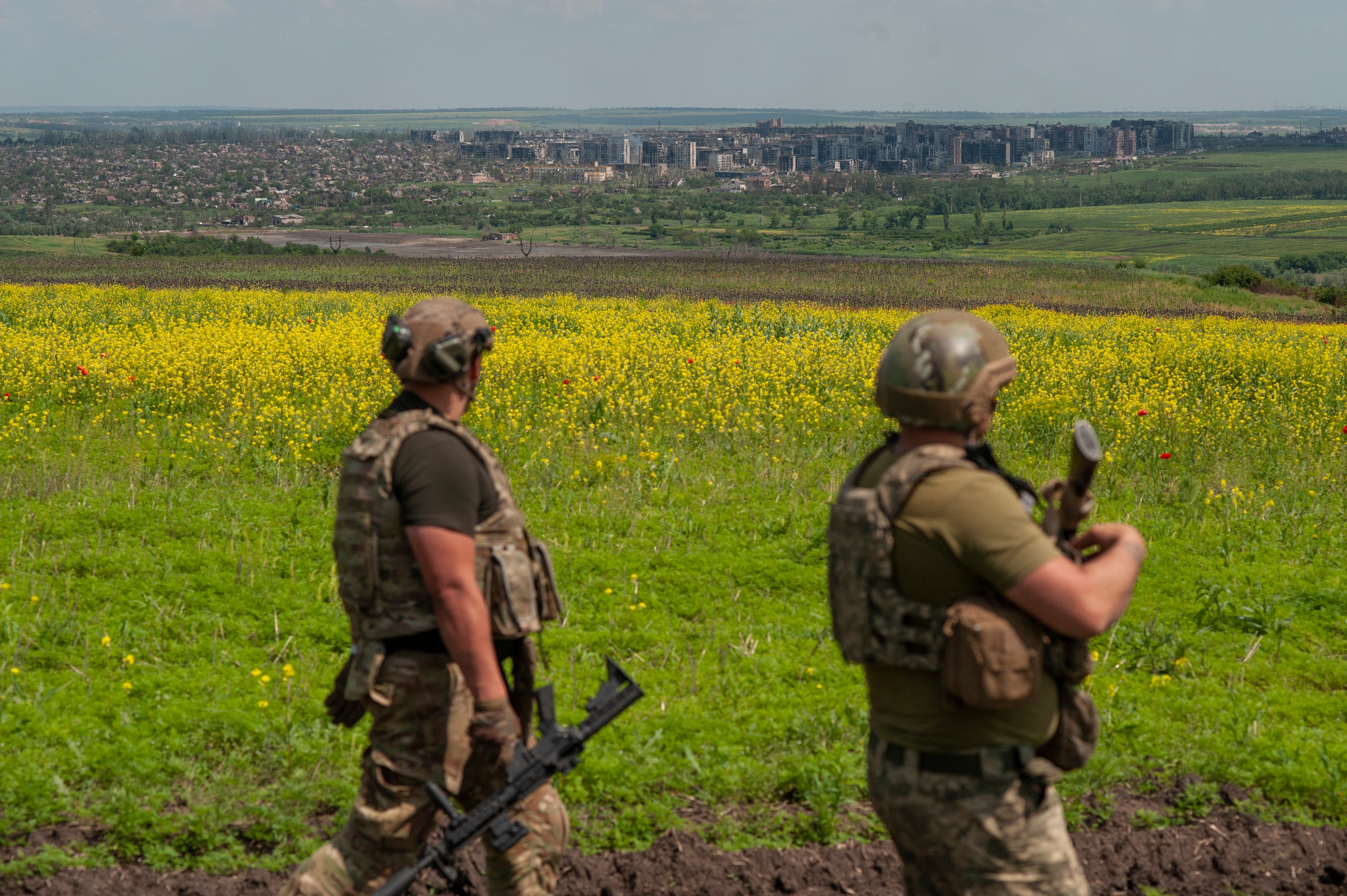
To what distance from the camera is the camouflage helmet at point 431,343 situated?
10.8 feet

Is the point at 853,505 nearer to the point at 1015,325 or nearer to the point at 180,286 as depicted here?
the point at 1015,325

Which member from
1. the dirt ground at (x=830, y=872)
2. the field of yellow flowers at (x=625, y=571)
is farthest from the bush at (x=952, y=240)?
the dirt ground at (x=830, y=872)

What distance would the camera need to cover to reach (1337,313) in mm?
39469

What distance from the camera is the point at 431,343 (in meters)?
3.30

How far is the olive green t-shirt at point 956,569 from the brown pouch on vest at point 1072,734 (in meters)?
0.03

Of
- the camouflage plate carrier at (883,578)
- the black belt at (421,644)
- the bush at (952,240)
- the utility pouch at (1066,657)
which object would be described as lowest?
the black belt at (421,644)

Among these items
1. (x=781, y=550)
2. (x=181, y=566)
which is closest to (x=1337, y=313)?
(x=781, y=550)

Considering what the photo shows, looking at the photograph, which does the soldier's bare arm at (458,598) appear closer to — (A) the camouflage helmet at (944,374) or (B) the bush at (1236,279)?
(A) the camouflage helmet at (944,374)

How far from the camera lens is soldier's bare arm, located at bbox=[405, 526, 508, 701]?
311 centimetres

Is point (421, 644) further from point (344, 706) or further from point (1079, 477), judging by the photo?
point (1079, 477)

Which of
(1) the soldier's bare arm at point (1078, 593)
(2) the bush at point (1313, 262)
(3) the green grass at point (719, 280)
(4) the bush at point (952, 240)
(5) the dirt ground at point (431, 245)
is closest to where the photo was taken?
(1) the soldier's bare arm at point (1078, 593)

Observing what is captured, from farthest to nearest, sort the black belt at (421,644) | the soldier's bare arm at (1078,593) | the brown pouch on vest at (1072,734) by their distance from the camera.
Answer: the black belt at (421,644), the brown pouch on vest at (1072,734), the soldier's bare arm at (1078,593)

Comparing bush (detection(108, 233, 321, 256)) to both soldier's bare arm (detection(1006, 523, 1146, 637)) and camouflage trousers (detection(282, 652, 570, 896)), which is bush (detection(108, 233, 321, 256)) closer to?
camouflage trousers (detection(282, 652, 570, 896))

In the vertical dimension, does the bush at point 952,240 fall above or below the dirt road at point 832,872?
above
